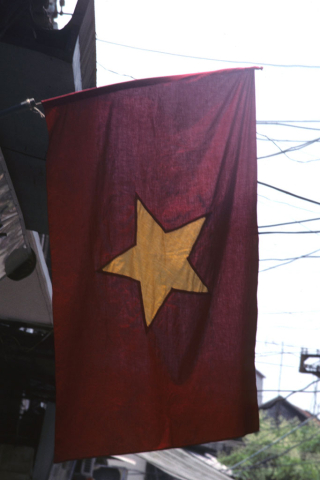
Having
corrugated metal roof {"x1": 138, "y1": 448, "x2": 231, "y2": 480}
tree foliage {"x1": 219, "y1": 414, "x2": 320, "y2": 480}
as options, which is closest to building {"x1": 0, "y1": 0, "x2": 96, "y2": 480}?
corrugated metal roof {"x1": 138, "y1": 448, "x2": 231, "y2": 480}

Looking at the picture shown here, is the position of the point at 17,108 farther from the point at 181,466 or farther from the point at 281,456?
the point at 281,456

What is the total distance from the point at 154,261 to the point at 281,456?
39.1m

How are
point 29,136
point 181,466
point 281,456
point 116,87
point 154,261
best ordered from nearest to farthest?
point 154,261 → point 116,87 → point 29,136 → point 181,466 → point 281,456

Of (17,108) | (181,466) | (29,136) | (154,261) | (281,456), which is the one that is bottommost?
(281,456)

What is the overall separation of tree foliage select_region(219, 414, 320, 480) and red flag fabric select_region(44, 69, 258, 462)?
1349 inches

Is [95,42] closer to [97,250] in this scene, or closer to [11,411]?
[97,250]

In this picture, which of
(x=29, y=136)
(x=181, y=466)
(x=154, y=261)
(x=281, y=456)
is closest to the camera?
(x=154, y=261)

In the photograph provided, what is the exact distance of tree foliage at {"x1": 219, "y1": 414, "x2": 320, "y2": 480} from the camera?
37.4 m

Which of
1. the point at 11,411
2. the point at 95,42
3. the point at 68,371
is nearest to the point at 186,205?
the point at 68,371

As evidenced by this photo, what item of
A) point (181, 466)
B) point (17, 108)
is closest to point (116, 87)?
point (17, 108)

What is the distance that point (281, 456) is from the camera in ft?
123

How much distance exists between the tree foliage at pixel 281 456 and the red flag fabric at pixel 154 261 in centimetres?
3427

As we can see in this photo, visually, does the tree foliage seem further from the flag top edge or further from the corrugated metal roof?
the flag top edge

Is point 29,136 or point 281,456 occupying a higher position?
point 29,136
